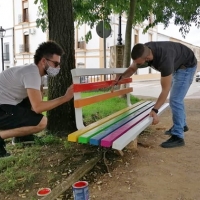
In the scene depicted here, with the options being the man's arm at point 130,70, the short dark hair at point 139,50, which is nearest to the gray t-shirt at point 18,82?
the short dark hair at point 139,50

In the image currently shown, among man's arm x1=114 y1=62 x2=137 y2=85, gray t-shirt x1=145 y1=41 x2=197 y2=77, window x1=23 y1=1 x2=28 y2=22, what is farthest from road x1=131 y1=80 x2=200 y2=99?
window x1=23 y1=1 x2=28 y2=22

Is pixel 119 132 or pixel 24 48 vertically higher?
pixel 24 48

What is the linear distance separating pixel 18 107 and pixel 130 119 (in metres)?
1.39

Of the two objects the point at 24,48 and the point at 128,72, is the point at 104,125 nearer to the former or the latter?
the point at 128,72

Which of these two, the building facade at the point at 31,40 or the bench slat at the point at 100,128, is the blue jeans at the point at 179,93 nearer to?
the bench slat at the point at 100,128

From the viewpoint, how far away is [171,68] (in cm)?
346

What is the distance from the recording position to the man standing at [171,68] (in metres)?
3.45

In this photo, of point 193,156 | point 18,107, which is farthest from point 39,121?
point 193,156

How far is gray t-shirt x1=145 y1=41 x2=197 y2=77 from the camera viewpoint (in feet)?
11.3

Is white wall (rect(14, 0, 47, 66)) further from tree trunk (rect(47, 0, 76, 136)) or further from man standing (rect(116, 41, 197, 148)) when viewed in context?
man standing (rect(116, 41, 197, 148))

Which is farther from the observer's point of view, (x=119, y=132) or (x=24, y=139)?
(x=24, y=139)

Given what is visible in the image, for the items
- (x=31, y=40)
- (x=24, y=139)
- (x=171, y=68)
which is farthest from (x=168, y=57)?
(x=31, y=40)

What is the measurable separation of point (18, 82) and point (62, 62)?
45.6 inches

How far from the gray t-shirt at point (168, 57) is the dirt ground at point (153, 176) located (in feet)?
3.45
